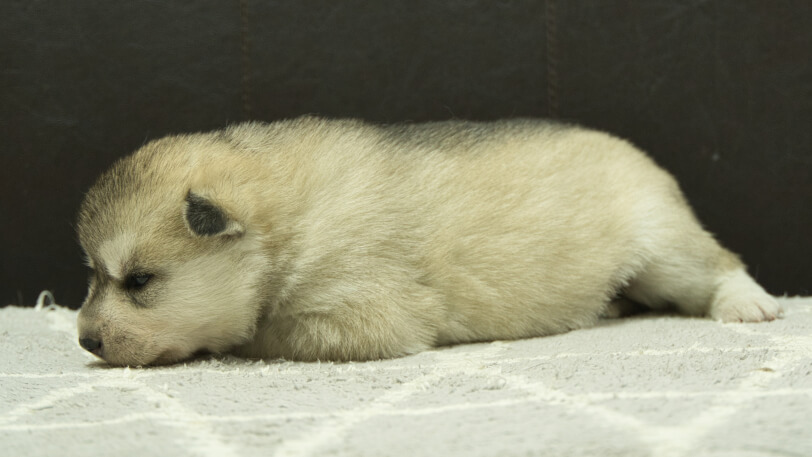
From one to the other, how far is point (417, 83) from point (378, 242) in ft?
3.94

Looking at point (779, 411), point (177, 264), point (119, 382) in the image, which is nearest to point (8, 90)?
point (177, 264)

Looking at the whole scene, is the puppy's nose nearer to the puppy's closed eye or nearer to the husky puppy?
the husky puppy

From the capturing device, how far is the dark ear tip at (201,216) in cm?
214

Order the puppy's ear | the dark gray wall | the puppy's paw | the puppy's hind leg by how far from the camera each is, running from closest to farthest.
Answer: the puppy's ear, the puppy's paw, the puppy's hind leg, the dark gray wall

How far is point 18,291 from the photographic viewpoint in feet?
11.1

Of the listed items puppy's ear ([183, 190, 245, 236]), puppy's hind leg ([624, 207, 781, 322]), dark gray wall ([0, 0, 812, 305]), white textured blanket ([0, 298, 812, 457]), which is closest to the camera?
white textured blanket ([0, 298, 812, 457])

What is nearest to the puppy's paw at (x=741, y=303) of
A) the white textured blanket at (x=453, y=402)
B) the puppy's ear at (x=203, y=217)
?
the white textured blanket at (x=453, y=402)

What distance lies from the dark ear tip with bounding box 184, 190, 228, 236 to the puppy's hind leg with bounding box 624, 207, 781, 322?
1.55 meters

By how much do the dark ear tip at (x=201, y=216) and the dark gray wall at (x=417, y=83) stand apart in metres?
1.26

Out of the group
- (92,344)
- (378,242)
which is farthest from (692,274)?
(92,344)

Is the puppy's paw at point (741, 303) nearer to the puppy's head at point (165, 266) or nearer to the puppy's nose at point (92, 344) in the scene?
the puppy's head at point (165, 266)

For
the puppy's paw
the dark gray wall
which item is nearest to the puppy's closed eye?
the dark gray wall

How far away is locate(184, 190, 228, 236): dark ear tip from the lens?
2.14 meters

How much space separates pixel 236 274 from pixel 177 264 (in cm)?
17
